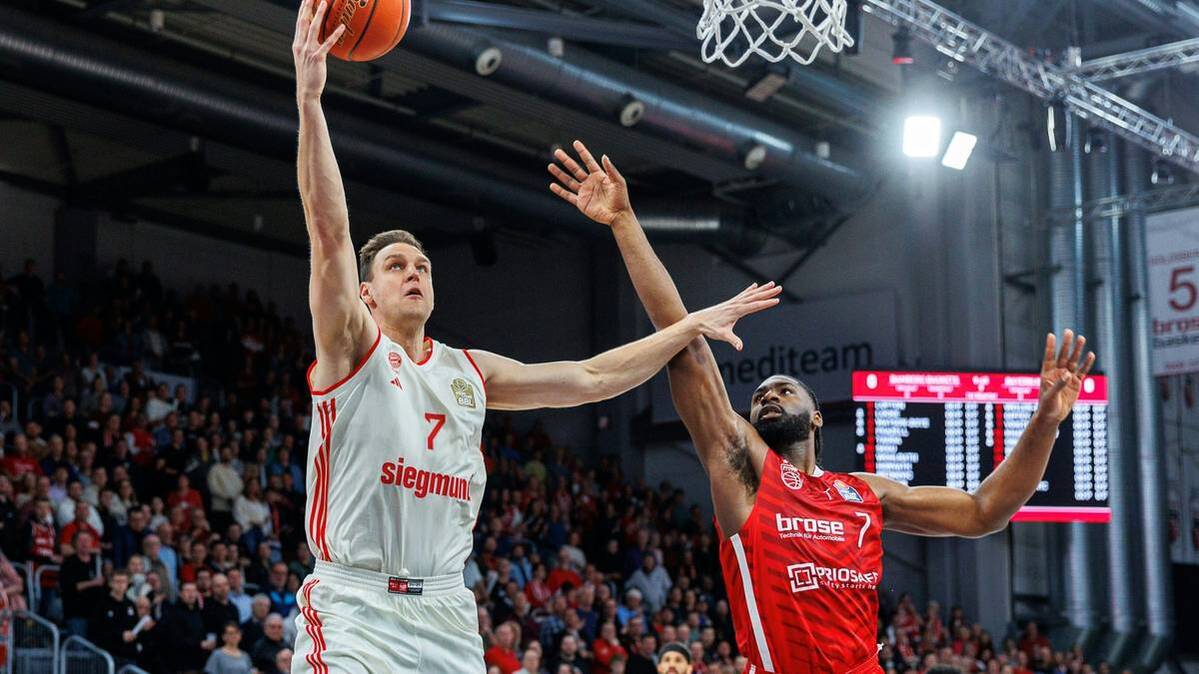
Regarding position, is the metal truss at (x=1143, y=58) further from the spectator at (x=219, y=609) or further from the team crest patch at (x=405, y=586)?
the team crest patch at (x=405, y=586)

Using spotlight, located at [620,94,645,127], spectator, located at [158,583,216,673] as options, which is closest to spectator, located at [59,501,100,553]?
spectator, located at [158,583,216,673]

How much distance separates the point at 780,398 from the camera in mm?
6395

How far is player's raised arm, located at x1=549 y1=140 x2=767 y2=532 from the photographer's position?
6.15 metres

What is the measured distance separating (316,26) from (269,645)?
10069mm

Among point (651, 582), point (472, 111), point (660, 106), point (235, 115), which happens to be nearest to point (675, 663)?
point (660, 106)

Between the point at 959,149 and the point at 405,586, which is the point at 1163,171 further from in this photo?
the point at 405,586

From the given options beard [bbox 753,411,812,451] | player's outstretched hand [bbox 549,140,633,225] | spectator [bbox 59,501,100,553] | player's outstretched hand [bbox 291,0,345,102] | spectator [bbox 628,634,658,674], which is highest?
player's outstretched hand [bbox 291,0,345,102]

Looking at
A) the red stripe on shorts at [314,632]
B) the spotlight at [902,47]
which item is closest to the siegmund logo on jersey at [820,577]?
the red stripe on shorts at [314,632]

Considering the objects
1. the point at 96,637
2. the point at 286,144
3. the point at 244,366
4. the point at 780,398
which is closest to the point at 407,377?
the point at 780,398

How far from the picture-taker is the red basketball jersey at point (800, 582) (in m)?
5.93

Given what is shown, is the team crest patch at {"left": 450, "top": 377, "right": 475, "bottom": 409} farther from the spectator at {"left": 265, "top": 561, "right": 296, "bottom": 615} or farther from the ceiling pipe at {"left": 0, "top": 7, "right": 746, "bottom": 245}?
the ceiling pipe at {"left": 0, "top": 7, "right": 746, "bottom": 245}

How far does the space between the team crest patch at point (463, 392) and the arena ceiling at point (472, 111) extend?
35.2 feet

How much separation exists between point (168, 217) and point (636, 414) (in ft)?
31.1

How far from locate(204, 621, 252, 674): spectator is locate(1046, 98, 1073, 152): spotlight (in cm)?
1140
